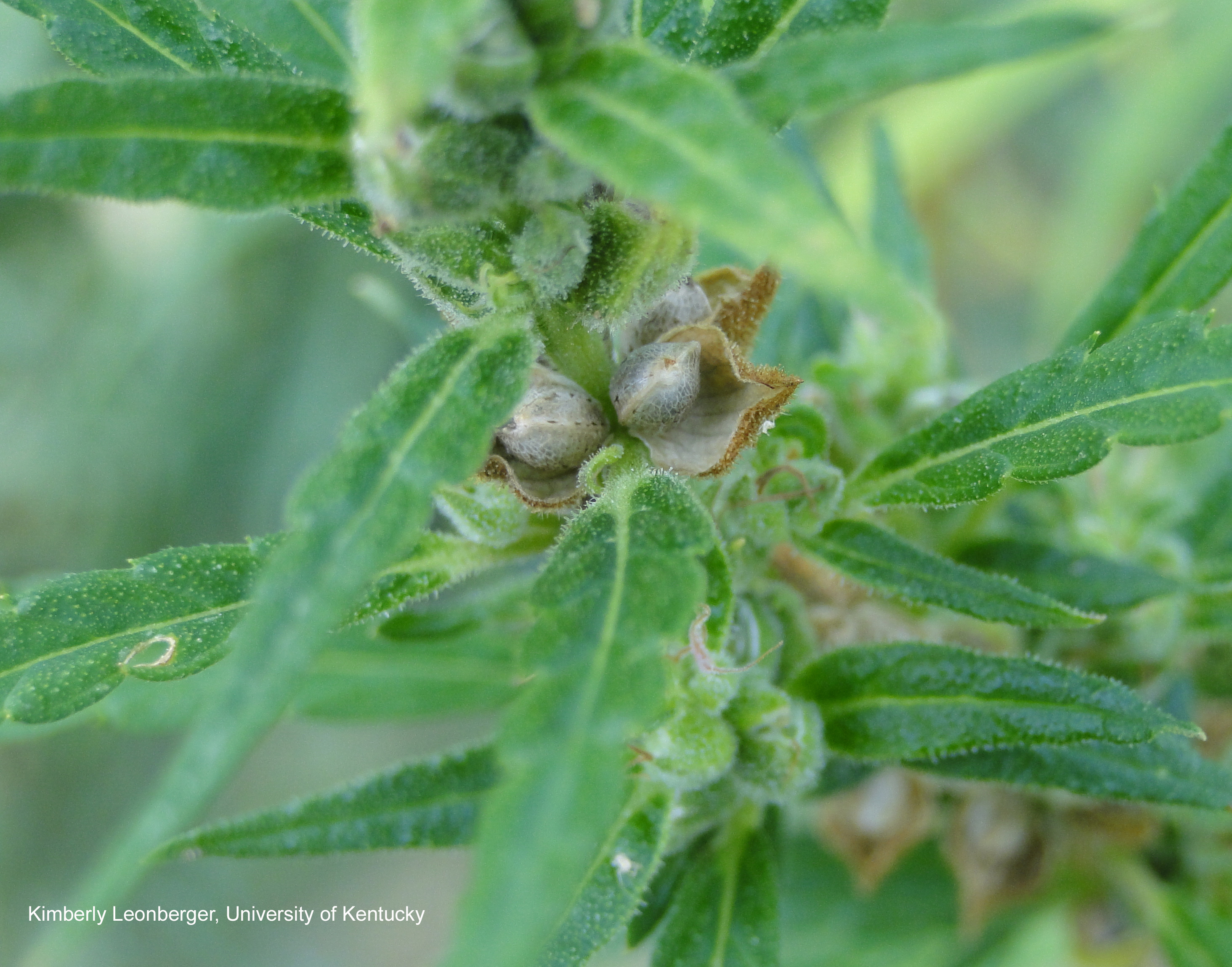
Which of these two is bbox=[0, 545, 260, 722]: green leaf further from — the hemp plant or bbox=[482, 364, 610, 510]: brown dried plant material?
bbox=[482, 364, 610, 510]: brown dried plant material

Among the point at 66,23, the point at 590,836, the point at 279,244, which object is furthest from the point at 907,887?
the point at 279,244

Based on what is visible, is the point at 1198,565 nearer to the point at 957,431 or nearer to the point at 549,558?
the point at 957,431

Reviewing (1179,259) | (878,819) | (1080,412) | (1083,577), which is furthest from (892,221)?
(878,819)

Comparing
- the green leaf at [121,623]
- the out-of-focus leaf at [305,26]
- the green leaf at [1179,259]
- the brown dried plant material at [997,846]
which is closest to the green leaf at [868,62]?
the out-of-focus leaf at [305,26]

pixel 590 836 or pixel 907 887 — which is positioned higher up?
pixel 907 887

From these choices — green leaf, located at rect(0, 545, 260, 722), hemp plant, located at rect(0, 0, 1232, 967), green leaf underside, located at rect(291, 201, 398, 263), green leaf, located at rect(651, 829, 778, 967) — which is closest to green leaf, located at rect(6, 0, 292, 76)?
hemp plant, located at rect(0, 0, 1232, 967)

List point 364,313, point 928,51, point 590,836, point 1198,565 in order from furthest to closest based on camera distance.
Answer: point 364,313 < point 1198,565 < point 928,51 < point 590,836
